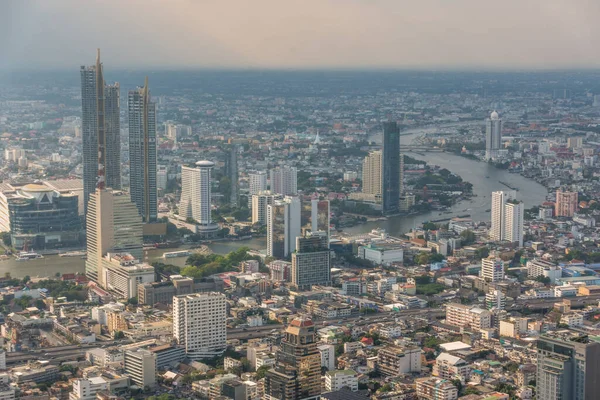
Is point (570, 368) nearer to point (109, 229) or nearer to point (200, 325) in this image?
point (200, 325)

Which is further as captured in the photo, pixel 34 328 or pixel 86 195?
pixel 86 195

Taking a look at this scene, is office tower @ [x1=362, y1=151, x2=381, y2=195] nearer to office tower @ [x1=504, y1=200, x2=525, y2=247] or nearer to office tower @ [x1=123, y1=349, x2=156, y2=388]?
office tower @ [x1=504, y1=200, x2=525, y2=247]

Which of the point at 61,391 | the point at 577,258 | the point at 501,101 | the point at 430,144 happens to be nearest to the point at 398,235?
the point at 577,258

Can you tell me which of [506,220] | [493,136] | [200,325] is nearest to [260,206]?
[506,220]

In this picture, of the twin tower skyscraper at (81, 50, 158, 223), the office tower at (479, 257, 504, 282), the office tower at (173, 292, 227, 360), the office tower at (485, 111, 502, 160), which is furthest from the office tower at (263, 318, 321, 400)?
the office tower at (485, 111, 502, 160)

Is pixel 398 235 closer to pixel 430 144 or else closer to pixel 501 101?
pixel 430 144
